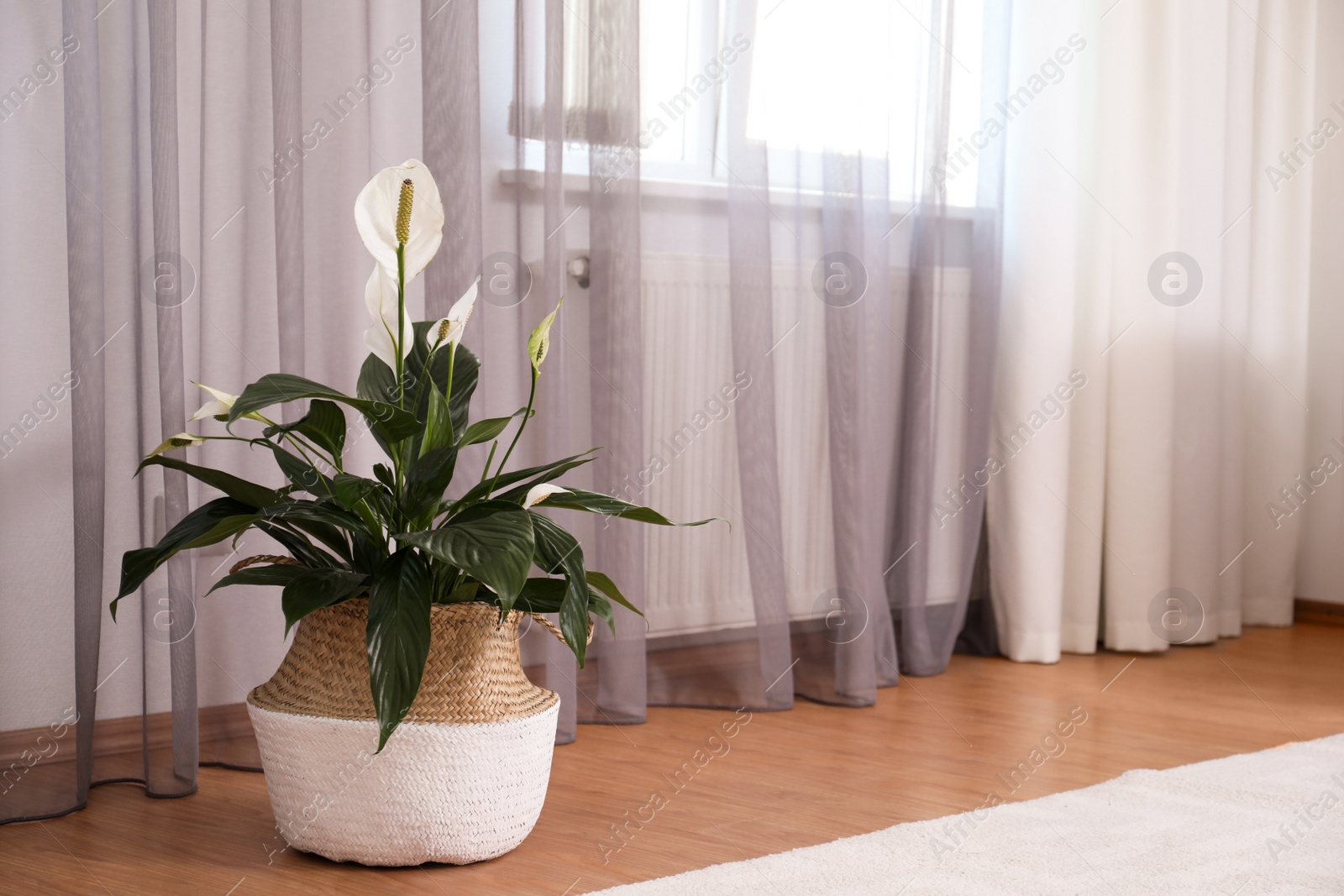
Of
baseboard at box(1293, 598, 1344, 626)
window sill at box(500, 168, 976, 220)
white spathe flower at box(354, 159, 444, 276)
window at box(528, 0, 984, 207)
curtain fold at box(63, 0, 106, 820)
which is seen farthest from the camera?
baseboard at box(1293, 598, 1344, 626)

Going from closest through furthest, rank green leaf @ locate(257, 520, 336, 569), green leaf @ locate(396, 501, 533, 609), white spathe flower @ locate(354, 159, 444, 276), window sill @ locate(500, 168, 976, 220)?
green leaf @ locate(396, 501, 533, 609)
white spathe flower @ locate(354, 159, 444, 276)
green leaf @ locate(257, 520, 336, 569)
window sill @ locate(500, 168, 976, 220)

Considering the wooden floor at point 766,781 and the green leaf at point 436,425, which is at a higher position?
the green leaf at point 436,425

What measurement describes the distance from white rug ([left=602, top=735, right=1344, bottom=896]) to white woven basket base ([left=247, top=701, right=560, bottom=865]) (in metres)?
0.18

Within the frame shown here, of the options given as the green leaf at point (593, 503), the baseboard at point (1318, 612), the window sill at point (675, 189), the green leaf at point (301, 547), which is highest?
the window sill at point (675, 189)

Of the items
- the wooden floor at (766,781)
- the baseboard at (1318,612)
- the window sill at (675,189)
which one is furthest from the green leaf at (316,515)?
the baseboard at (1318,612)

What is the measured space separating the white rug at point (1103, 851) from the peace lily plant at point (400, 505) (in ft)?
1.08

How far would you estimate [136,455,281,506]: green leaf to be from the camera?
4.15ft

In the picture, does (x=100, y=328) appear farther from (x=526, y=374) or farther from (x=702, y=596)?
(x=702, y=596)

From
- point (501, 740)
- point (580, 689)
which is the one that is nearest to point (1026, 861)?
point (501, 740)

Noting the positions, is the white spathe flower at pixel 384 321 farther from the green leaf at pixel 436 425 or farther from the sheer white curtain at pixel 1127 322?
the sheer white curtain at pixel 1127 322

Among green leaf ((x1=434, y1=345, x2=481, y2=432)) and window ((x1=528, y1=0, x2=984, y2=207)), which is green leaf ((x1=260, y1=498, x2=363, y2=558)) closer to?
green leaf ((x1=434, y1=345, x2=481, y2=432))

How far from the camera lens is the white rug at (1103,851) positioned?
3.99ft

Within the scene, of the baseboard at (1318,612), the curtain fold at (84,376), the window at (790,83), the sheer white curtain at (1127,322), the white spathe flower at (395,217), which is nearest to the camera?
the white spathe flower at (395,217)

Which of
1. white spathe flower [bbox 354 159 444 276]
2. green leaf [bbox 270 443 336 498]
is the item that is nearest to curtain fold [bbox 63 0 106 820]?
green leaf [bbox 270 443 336 498]
